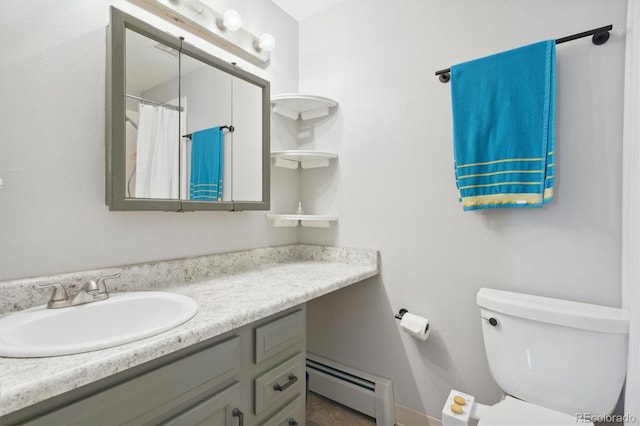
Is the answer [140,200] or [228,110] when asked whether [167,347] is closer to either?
[140,200]

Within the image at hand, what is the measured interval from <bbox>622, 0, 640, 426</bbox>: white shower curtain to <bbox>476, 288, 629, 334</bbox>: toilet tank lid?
0.07 m

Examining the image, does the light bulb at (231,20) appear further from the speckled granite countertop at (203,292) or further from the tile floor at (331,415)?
the tile floor at (331,415)

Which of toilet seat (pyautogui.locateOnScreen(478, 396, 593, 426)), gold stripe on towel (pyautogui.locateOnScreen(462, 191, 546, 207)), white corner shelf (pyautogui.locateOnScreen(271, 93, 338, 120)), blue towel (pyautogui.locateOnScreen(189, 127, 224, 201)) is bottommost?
toilet seat (pyautogui.locateOnScreen(478, 396, 593, 426))

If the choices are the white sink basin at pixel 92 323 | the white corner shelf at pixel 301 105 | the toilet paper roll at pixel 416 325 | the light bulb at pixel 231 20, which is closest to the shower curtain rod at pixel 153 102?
the light bulb at pixel 231 20

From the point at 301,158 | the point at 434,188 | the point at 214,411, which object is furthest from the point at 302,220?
the point at 214,411

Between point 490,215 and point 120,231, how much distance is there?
1.51 metres

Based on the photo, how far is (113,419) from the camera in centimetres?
68

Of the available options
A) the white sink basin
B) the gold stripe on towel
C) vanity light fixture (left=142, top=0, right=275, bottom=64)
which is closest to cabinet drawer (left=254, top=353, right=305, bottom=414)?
the white sink basin

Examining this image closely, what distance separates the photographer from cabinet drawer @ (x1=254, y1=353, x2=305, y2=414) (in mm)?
1027

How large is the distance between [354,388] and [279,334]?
32.1 inches

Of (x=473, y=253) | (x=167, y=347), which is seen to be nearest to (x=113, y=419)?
(x=167, y=347)

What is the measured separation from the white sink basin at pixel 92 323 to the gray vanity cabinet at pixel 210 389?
0.09 meters

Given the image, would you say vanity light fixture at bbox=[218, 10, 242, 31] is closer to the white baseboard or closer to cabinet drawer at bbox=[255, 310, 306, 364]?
cabinet drawer at bbox=[255, 310, 306, 364]

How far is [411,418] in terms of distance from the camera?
61.0 inches
